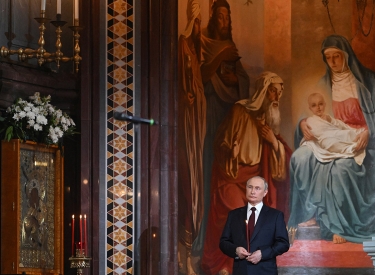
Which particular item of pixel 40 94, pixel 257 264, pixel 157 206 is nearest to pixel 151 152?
pixel 157 206

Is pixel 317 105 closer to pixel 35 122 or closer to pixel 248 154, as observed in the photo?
pixel 248 154

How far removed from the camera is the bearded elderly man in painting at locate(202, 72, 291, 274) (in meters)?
9.91

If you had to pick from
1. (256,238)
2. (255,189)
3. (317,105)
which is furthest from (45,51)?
(317,105)

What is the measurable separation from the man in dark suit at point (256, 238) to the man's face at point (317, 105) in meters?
2.16

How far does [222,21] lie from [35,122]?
2.40m

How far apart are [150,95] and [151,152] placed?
56 cm

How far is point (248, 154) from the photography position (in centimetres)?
998

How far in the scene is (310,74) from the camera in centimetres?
999

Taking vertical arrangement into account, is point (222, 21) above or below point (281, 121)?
above

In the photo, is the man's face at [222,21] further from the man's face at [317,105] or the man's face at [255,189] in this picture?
the man's face at [255,189]

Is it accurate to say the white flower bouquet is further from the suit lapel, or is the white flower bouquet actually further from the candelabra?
the suit lapel

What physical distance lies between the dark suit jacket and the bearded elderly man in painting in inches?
71.9

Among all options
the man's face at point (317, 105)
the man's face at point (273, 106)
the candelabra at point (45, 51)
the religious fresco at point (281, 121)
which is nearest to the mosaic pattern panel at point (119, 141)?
the religious fresco at point (281, 121)

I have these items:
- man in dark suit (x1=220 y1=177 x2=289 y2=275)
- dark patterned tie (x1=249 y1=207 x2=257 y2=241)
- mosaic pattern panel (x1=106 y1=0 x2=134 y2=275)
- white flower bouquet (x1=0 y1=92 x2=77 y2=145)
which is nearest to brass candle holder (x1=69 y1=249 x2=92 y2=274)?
mosaic pattern panel (x1=106 y1=0 x2=134 y2=275)
